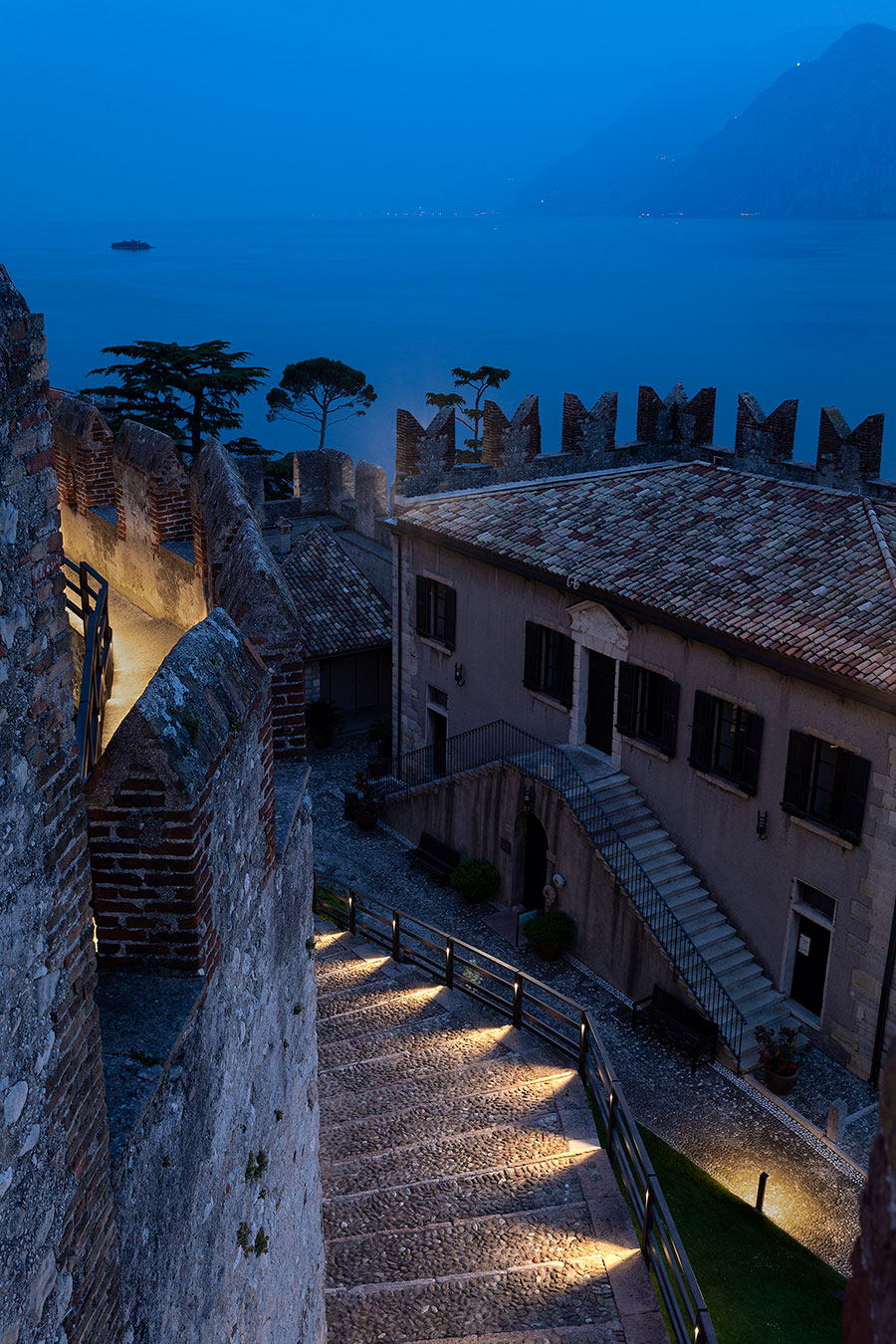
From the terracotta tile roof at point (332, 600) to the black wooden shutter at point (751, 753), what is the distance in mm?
13207

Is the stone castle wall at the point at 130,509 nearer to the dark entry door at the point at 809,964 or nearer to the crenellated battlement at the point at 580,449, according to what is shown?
the dark entry door at the point at 809,964

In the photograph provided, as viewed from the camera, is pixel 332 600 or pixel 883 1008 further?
pixel 332 600

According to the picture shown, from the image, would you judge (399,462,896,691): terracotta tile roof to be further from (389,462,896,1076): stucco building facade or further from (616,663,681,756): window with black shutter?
(616,663,681,756): window with black shutter

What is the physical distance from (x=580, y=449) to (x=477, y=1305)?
19.4m

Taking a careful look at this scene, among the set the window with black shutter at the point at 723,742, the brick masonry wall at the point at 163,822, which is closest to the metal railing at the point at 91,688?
the brick masonry wall at the point at 163,822

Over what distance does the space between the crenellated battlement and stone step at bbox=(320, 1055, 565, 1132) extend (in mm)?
13833

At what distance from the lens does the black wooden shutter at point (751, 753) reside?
61.2ft

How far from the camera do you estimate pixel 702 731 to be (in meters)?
19.7

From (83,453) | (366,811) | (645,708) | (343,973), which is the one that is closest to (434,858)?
(366,811)

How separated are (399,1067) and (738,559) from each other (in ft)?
34.7

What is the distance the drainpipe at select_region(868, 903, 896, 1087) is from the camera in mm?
17141

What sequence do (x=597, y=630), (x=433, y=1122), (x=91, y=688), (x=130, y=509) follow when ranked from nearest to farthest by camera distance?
(x=91, y=688) < (x=130, y=509) < (x=433, y=1122) < (x=597, y=630)

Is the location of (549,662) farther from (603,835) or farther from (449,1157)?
(449,1157)

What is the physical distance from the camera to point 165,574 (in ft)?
36.0
